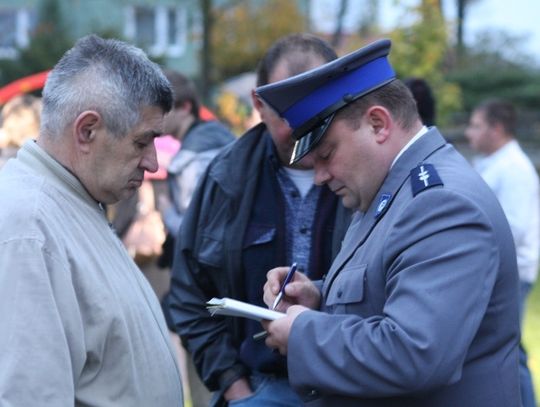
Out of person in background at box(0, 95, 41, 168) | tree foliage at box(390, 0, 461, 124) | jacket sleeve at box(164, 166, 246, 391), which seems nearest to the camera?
jacket sleeve at box(164, 166, 246, 391)

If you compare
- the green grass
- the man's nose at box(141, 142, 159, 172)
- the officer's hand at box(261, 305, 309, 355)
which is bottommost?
the green grass

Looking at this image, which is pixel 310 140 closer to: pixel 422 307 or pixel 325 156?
pixel 325 156

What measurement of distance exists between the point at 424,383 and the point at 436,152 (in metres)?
0.69

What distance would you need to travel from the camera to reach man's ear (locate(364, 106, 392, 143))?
2.74m

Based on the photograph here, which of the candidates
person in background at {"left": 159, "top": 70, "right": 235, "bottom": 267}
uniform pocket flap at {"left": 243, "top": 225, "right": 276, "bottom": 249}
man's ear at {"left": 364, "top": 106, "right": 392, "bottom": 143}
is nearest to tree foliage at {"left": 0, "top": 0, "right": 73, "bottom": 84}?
person in background at {"left": 159, "top": 70, "right": 235, "bottom": 267}

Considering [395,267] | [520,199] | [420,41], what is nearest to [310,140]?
[395,267]

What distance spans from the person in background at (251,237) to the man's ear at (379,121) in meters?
0.96

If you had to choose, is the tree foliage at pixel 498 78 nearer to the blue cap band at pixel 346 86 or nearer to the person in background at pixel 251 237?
the person in background at pixel 251 237

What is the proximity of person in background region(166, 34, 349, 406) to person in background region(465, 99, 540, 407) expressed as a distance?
3.06 metres

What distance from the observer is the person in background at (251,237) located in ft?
12.3

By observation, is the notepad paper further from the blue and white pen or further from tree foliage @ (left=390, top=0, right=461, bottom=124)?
tree foliage @ (left=390, top=0, right=461, bottom=124)

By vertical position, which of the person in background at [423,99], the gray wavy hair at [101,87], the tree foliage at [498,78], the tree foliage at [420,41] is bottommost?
the tree foliage at [498,78]

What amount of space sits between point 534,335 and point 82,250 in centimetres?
727

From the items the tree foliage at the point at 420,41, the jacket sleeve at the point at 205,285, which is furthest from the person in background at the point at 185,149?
the tree foliage at the point at 420,41
